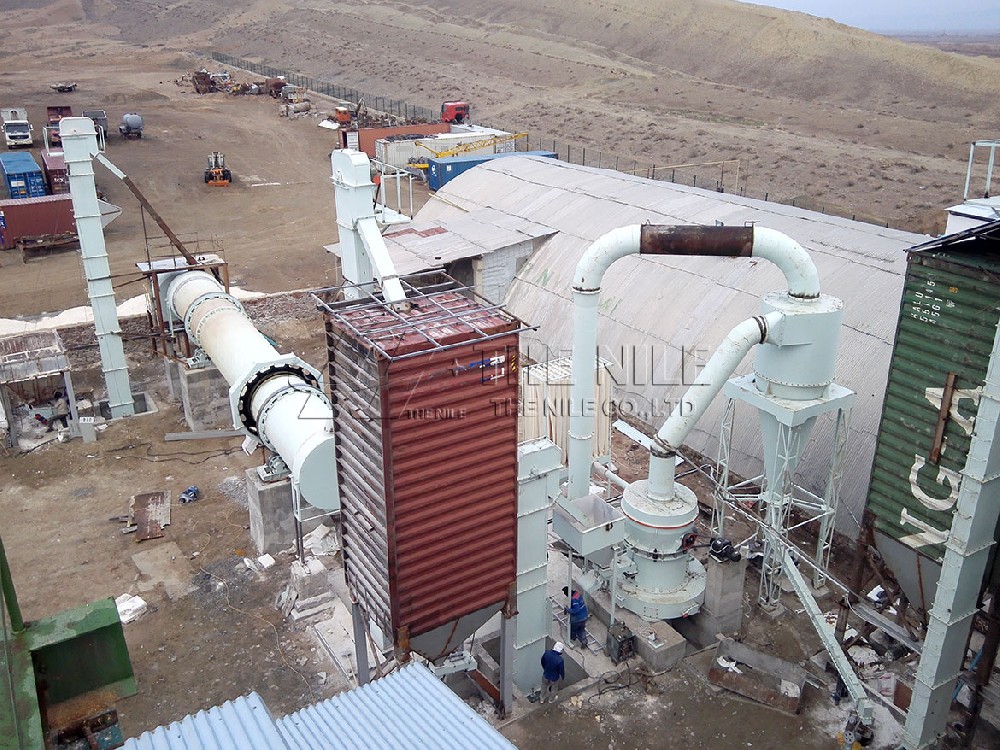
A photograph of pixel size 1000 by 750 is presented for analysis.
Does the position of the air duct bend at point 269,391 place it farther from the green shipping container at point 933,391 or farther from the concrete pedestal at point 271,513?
the green shipping container at point 933,391

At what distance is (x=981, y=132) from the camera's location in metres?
65.6

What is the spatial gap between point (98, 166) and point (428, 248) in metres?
39.4

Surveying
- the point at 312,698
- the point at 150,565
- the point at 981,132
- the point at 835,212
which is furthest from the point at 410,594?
the point at 981,132

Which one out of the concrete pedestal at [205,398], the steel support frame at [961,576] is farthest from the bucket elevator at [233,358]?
the steel support frame at [961,576]

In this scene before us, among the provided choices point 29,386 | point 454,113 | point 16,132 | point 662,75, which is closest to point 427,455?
point 29,386

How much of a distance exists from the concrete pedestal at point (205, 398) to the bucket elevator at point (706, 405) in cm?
1209

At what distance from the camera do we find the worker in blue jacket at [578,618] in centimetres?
1486

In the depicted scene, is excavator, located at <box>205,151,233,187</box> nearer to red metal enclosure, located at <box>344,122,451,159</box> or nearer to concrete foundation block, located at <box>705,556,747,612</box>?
red metal enclosure, located at <box>344,122,451,159</box>

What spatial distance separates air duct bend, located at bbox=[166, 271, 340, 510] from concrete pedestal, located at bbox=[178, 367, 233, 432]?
1.73 metres

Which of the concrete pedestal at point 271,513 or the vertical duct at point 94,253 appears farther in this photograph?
the vertical duct at point 94,253

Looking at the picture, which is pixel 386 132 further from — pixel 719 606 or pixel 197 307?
pixel 719 606

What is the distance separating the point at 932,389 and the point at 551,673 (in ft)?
24.3

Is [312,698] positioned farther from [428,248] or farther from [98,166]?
[98,166]

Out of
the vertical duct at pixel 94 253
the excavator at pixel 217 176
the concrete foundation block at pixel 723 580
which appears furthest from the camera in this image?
the excavator at pixel 217 176
